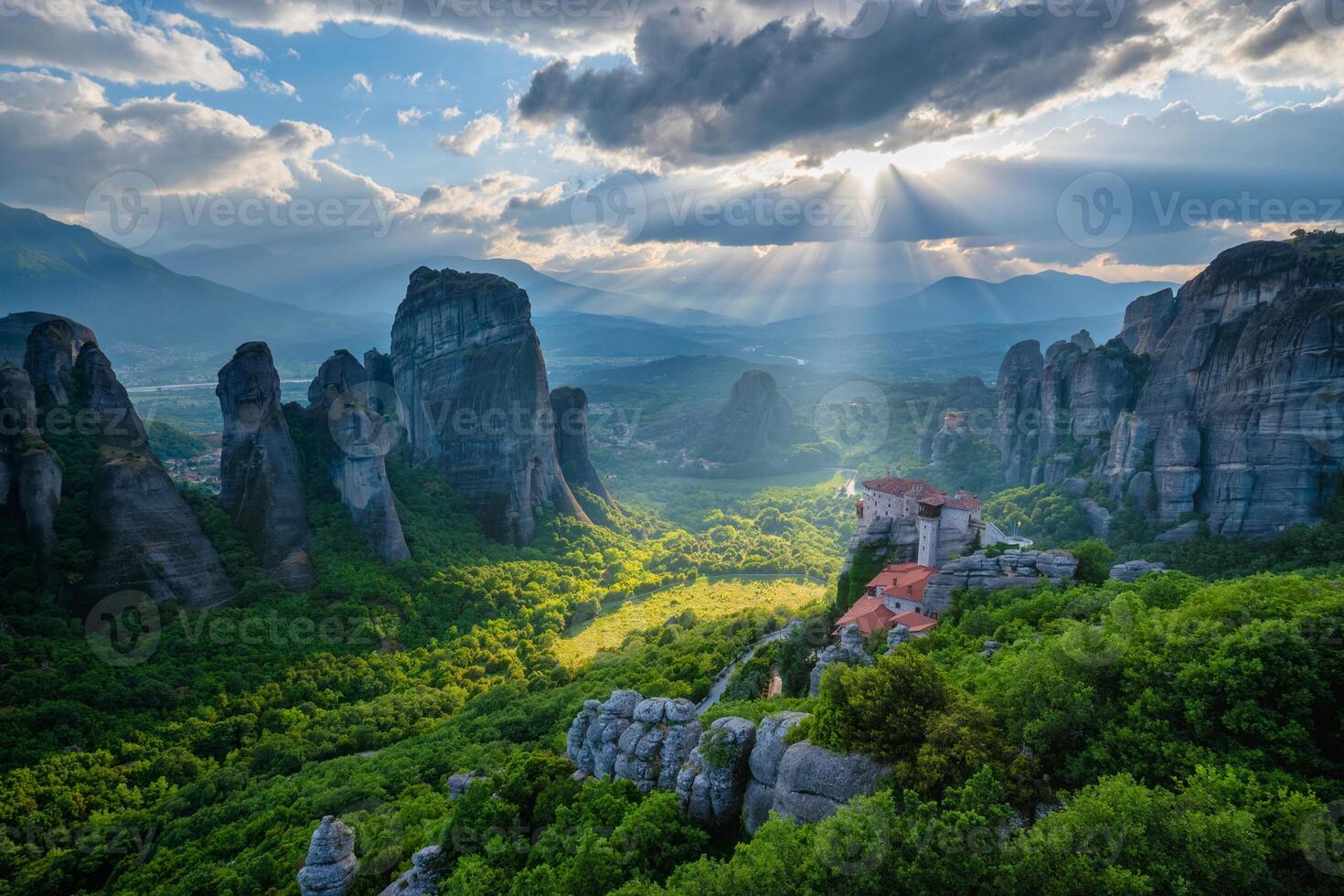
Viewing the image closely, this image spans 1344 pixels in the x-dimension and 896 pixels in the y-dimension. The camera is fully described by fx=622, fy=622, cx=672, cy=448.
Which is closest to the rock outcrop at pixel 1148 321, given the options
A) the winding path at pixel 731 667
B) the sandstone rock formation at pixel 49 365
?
the winding path at pixel 731 667

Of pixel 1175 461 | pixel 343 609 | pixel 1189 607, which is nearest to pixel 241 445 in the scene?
pixel 343 609

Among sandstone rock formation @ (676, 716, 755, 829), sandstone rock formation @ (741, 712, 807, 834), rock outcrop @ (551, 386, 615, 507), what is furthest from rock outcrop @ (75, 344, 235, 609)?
rock outcrop @ (551, 386, 615, 507)

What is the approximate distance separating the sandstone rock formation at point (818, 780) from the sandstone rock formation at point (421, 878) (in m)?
10.5

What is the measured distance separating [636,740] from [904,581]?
19.7 meters

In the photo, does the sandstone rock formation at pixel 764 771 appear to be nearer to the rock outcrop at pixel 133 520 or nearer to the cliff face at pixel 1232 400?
the rock outcrop at pixel 133 520

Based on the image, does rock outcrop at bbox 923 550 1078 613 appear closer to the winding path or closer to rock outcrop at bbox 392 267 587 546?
the winding path

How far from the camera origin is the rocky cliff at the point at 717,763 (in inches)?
611

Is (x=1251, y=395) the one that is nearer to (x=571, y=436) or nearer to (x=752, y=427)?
(x=571, y=436)

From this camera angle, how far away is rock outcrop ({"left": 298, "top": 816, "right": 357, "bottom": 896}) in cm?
1914

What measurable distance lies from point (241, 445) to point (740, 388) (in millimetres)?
105101

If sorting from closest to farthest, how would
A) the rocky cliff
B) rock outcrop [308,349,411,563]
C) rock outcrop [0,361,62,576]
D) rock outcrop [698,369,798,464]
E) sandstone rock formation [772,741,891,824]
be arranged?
sandstone rock formation [772,741,891,824] < the rocky cliff < rock outcrop [0,361,62,576] < rock outcrop [308,349,411,563] < rock outcrop [698,369,798,464]

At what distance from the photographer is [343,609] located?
42219 millimetres

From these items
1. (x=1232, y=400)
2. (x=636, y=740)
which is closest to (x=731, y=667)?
(x=636, y=740)

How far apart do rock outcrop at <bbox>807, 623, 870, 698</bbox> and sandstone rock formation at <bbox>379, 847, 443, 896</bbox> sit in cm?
1476
